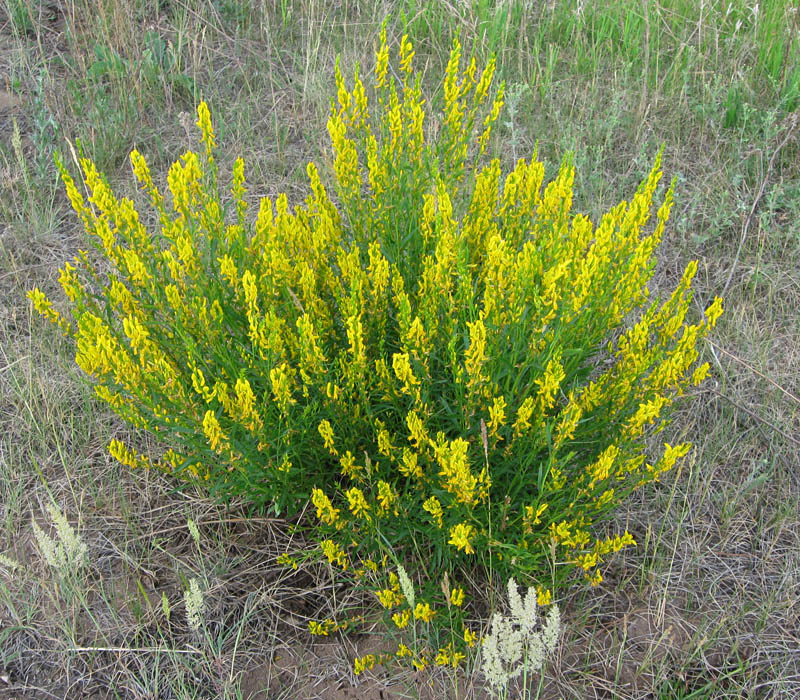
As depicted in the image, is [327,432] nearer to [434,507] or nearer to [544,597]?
[434,507]

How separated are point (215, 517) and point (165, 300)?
0.82 m

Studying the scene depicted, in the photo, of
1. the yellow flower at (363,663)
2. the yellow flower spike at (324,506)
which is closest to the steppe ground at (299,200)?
the yellow flower at (363,663)

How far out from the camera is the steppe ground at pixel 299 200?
2408mm

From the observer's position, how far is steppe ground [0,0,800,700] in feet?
7.90

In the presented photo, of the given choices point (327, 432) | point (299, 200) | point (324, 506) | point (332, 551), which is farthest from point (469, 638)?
point (299, 200)

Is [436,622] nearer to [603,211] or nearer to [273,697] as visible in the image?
[273,697]

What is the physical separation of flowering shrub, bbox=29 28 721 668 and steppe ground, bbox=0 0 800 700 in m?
0.28

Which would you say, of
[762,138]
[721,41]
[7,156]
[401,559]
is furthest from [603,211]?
[7,156]

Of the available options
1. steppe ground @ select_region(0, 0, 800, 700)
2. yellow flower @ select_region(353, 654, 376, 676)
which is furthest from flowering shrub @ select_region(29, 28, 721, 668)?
steppe ground @ select_region(0, 0, 800, 700)

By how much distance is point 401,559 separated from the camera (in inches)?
99.1

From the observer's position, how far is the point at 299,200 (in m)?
4.09

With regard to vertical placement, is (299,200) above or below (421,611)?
above

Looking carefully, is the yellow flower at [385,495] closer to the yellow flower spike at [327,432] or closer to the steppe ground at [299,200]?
the yellow flower spike at [327,432]

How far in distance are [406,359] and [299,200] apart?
233cm
